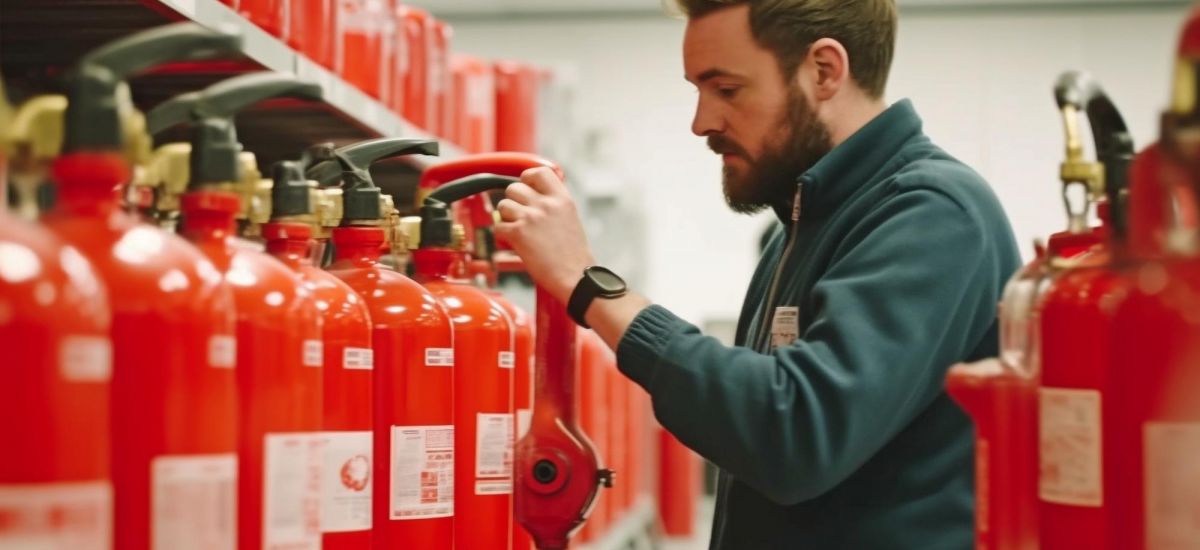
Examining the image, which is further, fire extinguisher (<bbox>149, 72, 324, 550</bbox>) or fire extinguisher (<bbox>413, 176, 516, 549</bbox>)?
fire extinguisher (<bbox>413, 176, 516, 549</bbox>)

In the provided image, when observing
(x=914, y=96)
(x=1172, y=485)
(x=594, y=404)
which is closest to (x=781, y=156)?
(x=1172, y=485)

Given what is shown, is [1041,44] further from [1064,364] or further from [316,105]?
[1064,364]

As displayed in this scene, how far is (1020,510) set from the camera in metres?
1.09

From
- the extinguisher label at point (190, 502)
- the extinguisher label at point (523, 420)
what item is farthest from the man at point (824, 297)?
the extinguisher label at point (190, 502)

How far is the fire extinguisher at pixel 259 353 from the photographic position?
42.5 inches

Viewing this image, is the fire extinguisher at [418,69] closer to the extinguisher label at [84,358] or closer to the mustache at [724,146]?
the mustache at [724,146]

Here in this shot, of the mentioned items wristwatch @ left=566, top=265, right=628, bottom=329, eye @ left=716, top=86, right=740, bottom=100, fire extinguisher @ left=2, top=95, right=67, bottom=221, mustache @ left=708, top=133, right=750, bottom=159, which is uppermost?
fire extinguisher @ left=2, top=95, right=67, bottom=221

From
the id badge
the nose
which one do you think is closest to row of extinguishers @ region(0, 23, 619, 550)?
the id badge

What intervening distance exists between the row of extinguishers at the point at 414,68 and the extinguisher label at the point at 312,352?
0.68 metres

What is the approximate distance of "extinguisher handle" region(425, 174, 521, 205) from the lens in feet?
5.61

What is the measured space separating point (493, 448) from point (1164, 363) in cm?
92

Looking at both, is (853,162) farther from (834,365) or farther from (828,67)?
(834,365)

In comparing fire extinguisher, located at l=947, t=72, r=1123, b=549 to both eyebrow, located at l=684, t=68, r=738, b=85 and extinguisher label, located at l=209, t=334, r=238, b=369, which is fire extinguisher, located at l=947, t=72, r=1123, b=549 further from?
eyebrow, located at l=684, t=68, r=738, b=85

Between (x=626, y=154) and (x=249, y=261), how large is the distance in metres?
5.93
